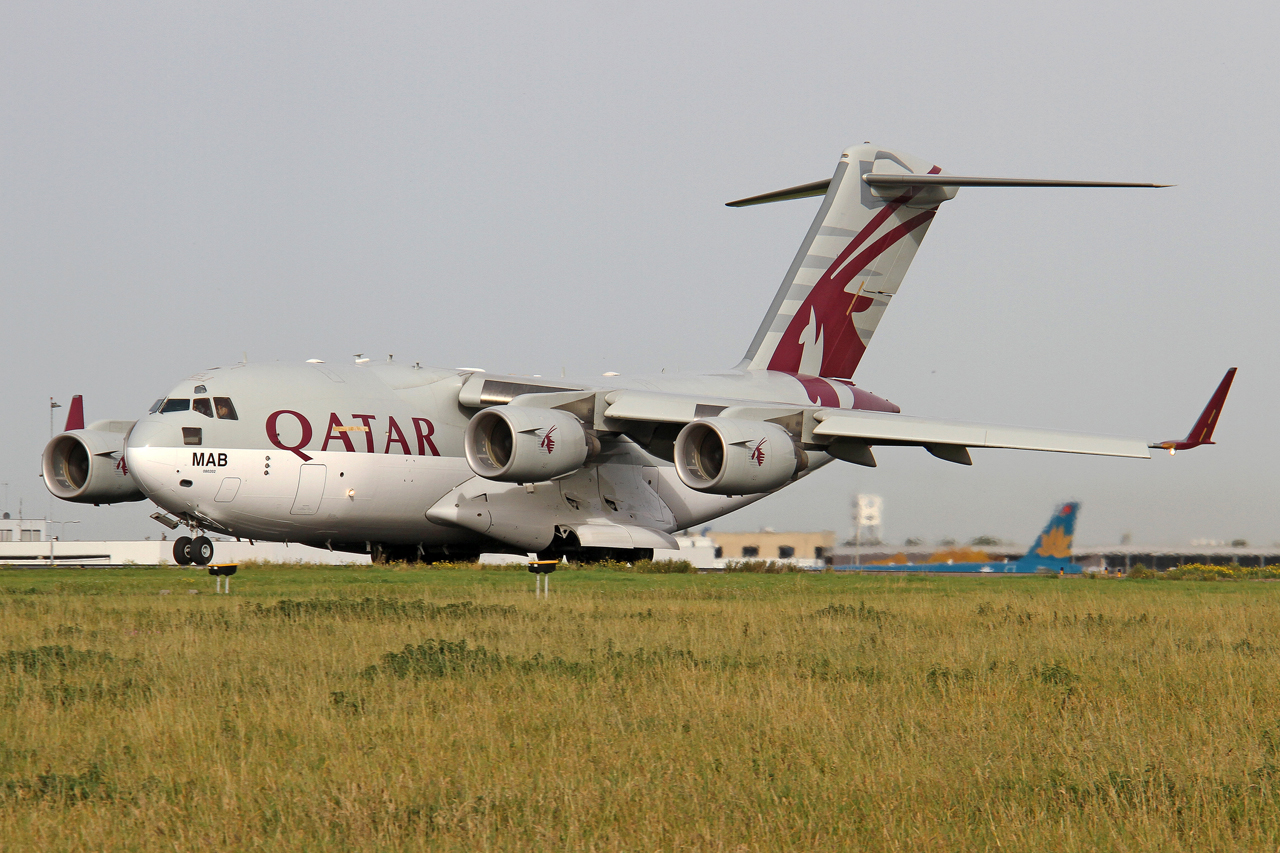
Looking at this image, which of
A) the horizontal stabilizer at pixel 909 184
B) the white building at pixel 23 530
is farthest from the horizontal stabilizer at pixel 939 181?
the white building at pixel 23 530

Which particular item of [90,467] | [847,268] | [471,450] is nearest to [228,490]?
[471,450]

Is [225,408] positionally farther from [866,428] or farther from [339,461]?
[866,428]

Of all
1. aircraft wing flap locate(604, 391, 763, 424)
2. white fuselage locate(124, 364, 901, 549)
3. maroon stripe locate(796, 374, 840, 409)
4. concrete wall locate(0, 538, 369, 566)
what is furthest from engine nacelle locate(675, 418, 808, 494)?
concrete wall locate(0, 538, 369, 566)

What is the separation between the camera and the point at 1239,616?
1371 centimetres

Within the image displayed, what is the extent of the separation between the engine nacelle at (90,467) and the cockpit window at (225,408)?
3.66 meters

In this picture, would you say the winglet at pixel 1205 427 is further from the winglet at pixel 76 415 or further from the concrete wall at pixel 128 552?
the concrete wall at pixel 128 552

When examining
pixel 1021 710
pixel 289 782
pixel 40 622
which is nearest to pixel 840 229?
pixel 40 622

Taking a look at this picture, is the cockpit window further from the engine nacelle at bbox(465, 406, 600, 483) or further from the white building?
the white building

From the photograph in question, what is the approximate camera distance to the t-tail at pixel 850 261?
27859 mm

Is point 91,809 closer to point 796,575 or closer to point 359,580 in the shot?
point 359,580

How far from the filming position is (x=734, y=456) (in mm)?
21250

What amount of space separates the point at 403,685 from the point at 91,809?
311 cm

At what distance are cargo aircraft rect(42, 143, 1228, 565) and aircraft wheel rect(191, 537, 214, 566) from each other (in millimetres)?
33

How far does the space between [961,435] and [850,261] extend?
23.6 feet
